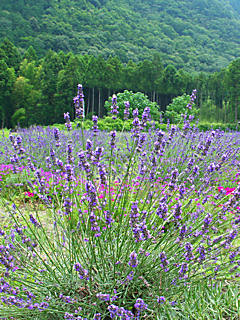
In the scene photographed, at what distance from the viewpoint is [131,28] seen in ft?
252

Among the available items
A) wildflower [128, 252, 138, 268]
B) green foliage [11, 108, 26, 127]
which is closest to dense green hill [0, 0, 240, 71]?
green foliage [11, 108, 26, 127]

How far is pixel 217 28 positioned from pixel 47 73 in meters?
78.1

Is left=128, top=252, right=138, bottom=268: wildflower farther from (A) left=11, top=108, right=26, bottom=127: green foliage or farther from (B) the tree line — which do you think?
(B) the tree line

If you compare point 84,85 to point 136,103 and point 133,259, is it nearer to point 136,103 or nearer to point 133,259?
point 136,103

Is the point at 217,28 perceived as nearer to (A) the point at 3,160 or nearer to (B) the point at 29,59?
(B) the point at 29,59

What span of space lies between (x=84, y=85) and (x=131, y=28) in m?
56.1

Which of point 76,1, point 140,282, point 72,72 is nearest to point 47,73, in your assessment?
point 72,72

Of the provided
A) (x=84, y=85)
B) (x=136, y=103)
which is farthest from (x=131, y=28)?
(x=136, y=103)

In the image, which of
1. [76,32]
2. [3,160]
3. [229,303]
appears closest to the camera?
[229,303]

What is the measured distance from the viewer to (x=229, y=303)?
2107 millimetres

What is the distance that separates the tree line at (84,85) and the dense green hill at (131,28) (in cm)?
2061

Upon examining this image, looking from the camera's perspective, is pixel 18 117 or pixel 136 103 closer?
pixel 136 103

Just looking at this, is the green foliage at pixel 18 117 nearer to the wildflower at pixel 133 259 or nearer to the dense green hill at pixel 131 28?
the dense green hill at pixel 131 28

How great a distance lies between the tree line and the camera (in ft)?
91.6
